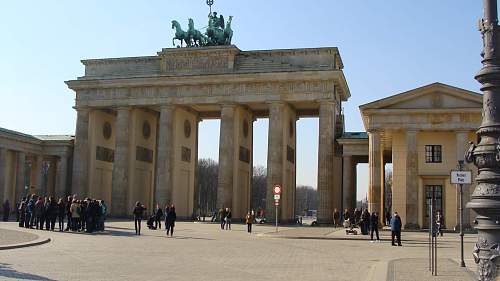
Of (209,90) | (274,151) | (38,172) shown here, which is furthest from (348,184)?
(38,172)

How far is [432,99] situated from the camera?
158 feet

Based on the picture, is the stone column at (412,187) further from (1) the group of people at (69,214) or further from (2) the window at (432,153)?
(1) the group of people at (69,214)

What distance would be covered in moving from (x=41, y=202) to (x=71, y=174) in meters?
37.6

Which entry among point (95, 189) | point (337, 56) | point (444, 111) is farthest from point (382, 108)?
point (95, 189)

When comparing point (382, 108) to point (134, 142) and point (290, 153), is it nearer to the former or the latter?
point (290, 153)

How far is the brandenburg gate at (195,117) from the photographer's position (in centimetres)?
6162

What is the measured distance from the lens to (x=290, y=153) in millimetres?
67562

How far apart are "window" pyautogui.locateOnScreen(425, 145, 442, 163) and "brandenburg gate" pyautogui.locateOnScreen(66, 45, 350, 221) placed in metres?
12.4

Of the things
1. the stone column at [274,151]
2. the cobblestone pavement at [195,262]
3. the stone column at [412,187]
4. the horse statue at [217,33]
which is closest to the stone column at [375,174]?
the stone column at [412,187]

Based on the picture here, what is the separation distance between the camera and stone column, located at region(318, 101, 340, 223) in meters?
60.4

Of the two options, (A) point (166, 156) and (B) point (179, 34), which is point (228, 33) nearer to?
(B) point (179, 34)

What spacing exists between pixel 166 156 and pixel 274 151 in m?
11.7

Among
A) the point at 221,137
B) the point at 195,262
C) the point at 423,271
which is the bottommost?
the point at 195,262

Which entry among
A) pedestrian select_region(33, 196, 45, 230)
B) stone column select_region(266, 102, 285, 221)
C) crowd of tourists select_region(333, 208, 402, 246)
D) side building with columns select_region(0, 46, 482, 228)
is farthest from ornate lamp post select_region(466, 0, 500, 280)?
stone column select_region(266, 102, 285, 221)
